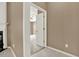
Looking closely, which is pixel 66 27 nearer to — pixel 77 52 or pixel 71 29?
pixel 71 29

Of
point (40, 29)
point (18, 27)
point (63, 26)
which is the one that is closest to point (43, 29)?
point (40, 29)

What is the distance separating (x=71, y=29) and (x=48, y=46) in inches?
83.0

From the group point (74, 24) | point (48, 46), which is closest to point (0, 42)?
point (48, 46)

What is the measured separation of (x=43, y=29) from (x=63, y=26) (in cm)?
166

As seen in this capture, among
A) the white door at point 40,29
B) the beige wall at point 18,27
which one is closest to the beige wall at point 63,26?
the white door at point 40,29

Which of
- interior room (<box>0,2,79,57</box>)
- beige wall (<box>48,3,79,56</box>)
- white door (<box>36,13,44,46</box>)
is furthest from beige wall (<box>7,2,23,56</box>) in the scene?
white door (<box>36,13,44,46</box>)

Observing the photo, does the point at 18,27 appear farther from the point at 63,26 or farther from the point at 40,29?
the point at 40,29

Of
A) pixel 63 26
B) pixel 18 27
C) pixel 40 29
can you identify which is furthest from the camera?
pixel 40 29

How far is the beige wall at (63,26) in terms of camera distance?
158 inches

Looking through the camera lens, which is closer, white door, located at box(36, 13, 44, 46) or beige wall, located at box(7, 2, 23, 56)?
beige wall, located at box(7, 2, 23, 56)

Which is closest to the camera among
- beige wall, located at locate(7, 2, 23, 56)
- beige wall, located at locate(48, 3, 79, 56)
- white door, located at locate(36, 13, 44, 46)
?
beige wall, located at locate(7, 2, 23, 56)

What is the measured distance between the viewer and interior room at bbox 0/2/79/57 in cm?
290

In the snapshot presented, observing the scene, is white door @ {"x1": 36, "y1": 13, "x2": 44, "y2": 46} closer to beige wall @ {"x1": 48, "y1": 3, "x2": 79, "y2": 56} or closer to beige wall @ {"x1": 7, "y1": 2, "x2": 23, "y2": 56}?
beige wall @ {"x1": 48, "y1": 3, "x2": 79, "y2": 56}

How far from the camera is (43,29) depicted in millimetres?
6199
